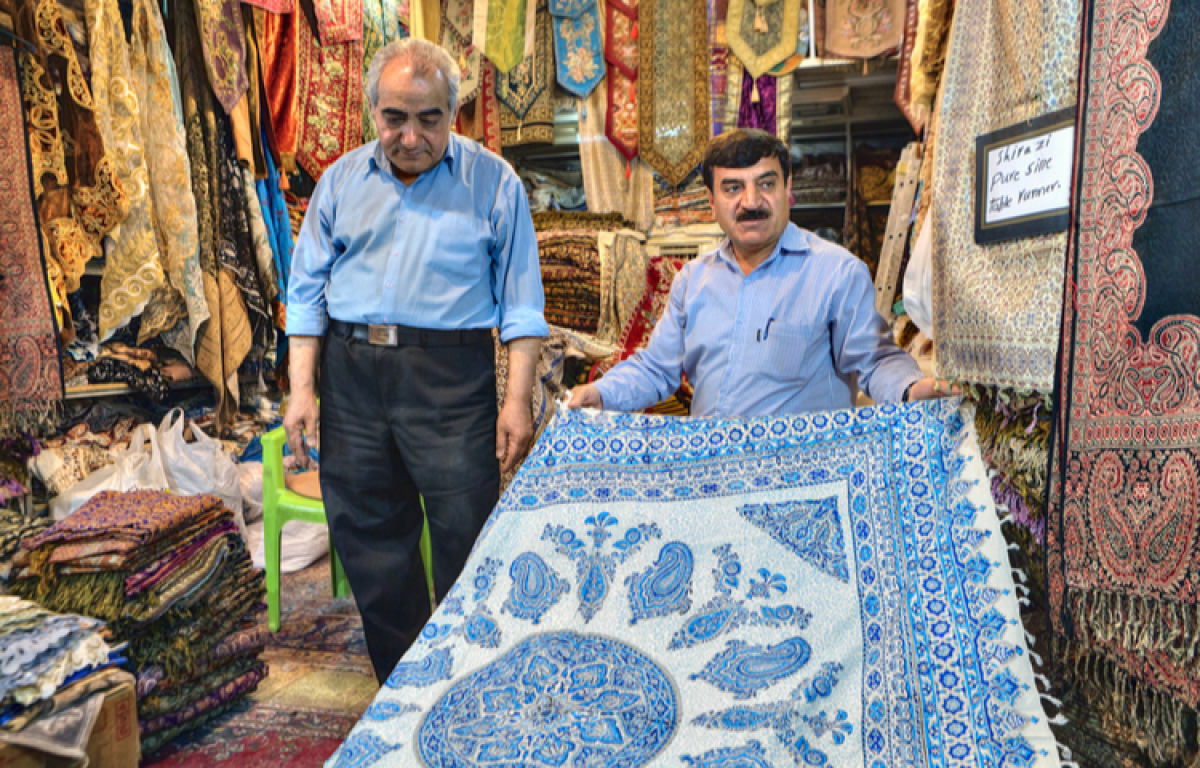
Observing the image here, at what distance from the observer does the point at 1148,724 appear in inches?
42.6

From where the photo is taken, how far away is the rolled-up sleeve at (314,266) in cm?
199

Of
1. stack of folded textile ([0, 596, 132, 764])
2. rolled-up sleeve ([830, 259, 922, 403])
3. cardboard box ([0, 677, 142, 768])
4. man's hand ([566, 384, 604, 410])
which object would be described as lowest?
cardboard box ([0, 677, 142, 768])

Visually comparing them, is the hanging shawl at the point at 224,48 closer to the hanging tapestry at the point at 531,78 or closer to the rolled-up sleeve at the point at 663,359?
the hanging tapestry at the point at 531,78

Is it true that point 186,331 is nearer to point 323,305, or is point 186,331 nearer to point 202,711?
point 323,305

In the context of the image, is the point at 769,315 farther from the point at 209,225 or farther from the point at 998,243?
the point at 209,225

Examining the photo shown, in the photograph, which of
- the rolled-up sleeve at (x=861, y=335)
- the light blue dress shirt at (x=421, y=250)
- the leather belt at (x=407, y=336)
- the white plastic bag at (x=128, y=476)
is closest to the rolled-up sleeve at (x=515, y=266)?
the light blue dress shirt at (x=421, y=250)

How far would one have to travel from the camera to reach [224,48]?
9.98ft

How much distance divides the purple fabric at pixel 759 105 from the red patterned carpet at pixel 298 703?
2868mm

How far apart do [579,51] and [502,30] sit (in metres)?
0.40

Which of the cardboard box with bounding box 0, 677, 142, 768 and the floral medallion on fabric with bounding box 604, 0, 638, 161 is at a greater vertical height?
the floral medallion on fabric with bounding box 604, 0, 638, 161

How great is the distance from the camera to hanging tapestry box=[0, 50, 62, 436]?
2.17 metres

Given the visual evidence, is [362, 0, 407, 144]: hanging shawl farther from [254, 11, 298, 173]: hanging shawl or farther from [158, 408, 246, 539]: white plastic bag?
[158, 408, 246, 539]: white plastic bag

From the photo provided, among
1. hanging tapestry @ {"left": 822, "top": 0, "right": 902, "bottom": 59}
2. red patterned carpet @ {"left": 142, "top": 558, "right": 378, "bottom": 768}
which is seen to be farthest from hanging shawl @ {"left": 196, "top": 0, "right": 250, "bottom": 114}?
hanging tapestry @ {"left": 822, "top": 0, "right": 902, "bottom": 59}

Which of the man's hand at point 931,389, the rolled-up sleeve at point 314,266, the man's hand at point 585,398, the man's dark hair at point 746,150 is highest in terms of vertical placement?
the man's dark hair at point 746,150
